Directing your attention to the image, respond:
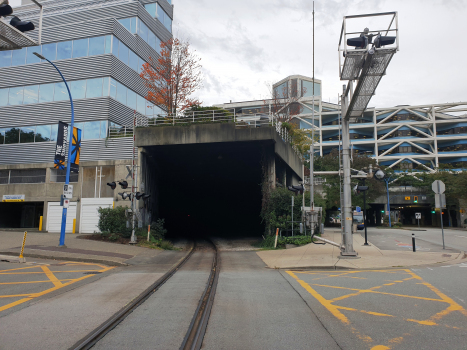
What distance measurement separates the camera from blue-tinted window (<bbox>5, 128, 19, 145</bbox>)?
92.1ft

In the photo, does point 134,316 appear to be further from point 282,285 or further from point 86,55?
point 86,55

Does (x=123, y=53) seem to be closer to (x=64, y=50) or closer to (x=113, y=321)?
(x=64, y=50)

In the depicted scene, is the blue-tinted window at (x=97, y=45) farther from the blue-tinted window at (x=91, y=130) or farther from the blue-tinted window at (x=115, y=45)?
the blue-tinted window at (x=91, y=130)

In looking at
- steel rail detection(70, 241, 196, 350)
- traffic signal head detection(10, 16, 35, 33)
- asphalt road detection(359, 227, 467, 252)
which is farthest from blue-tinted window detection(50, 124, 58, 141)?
asphalt road detection(359, 227, 467, 252)

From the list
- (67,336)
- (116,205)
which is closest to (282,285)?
(67,336)

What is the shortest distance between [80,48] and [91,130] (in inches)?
272

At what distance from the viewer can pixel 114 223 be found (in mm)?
21219

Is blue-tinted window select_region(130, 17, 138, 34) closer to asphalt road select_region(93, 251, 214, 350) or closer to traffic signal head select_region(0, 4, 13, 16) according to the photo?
traffic signal head select_region(0, 4, 13, 16)

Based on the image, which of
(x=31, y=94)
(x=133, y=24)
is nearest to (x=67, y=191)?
(x=31, y=94)

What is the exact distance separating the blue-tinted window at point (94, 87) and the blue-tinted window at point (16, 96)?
5825 mm

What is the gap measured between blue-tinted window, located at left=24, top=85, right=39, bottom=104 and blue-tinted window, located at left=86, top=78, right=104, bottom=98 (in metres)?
4.42

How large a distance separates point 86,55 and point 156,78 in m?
5.75

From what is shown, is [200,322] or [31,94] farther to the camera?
[31,94]

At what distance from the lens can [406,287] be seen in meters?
8.99
